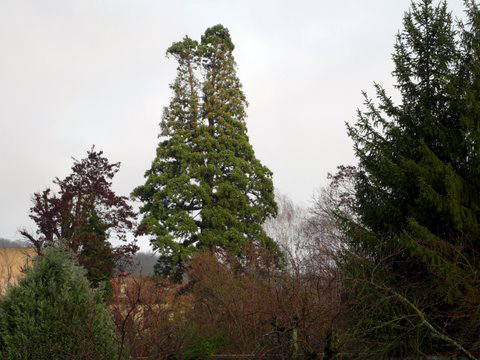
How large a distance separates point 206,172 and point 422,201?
17.0 m

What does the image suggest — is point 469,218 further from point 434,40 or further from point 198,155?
point 198,155

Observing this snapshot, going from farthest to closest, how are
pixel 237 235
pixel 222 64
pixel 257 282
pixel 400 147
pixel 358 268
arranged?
pixel 222 64 → pixel 237 235 → pixel 257 282 → pixel 400 147 → pixel 358 268

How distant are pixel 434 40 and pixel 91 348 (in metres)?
12.1

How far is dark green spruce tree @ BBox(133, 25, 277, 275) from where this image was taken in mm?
26109

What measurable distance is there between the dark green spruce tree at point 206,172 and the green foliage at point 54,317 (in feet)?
60.9

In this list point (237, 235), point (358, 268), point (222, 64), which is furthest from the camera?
→ point (222, 64)

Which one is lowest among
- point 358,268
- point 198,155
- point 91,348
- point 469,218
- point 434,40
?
point 91,348

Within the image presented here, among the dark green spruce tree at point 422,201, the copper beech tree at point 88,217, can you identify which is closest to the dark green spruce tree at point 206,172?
the copper beech tree at point 88,217

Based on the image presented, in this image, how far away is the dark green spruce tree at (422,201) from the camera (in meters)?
10.8

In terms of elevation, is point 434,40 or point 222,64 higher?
point 222,64

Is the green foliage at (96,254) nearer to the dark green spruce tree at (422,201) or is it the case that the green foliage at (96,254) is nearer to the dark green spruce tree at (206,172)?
the dark green spruce tree at (206,172)

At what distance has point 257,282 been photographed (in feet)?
49.5

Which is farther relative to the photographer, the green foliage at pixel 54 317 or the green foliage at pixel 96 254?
the green foliage at pixel 96 254

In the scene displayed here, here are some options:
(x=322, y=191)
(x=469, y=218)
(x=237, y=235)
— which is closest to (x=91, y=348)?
(x=469, y=218)
